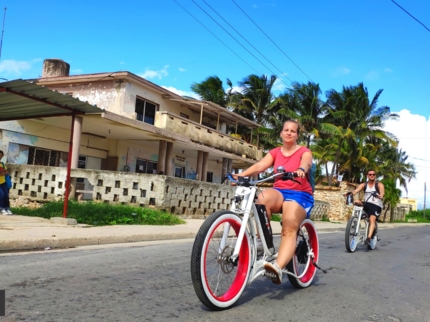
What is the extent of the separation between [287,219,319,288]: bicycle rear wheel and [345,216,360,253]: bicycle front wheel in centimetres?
373

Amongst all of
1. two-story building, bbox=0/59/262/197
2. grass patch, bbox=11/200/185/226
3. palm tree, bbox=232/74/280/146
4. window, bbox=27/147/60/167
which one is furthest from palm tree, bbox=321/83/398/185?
grass patch, bbox=11/200/185/226

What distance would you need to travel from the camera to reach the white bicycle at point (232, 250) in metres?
3.28

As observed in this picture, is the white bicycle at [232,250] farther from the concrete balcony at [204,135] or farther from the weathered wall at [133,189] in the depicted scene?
the concrete balcony at [204,135]

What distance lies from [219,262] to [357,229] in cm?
591

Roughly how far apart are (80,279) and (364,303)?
9.16 feet

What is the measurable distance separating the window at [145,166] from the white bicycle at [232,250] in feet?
67.6

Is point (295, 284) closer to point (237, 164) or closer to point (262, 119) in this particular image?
point (237, 164)

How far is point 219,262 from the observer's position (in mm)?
3480

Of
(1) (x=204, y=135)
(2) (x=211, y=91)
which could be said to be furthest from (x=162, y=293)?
(2) (x=211, y=91)

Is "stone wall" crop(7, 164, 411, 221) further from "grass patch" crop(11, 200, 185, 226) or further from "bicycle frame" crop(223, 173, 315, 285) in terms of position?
"bicycle frame" crop(223, 173, 315, 285)

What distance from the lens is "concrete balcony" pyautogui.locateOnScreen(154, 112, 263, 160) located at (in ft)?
70.0

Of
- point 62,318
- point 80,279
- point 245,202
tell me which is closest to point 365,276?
point 245,202

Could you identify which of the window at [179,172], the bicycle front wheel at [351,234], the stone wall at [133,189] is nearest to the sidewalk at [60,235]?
the stone wall at [133,189]

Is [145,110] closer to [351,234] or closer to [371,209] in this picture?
[371,209]
